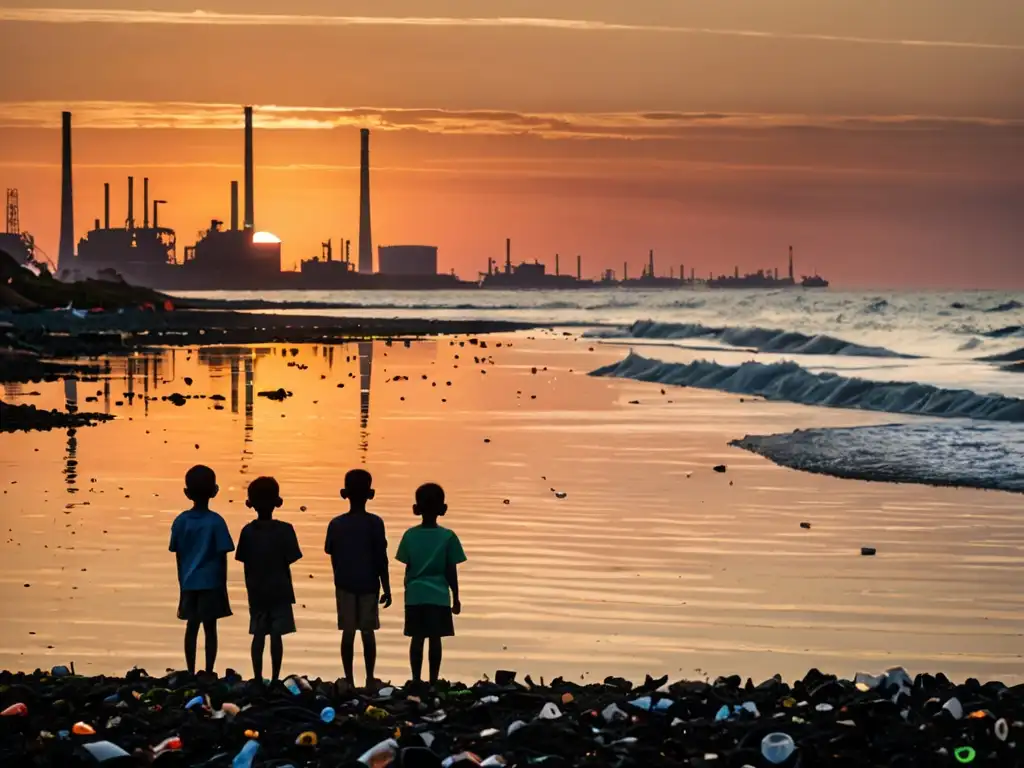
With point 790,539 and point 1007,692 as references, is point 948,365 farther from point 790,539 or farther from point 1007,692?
point 1007,692

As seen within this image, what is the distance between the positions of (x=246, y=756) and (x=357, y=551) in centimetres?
270

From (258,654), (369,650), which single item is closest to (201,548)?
(258,654)

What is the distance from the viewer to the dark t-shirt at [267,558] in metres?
12.2

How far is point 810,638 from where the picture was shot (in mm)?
14062

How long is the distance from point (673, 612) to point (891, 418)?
24.7 meters

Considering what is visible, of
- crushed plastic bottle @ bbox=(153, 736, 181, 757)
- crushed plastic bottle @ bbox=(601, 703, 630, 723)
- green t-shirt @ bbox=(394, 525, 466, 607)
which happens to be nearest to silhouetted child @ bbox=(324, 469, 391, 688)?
green t-shirt @ bbox=(394, 525, 466, 607)

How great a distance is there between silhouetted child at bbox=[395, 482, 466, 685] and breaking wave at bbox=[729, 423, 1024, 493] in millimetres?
13985

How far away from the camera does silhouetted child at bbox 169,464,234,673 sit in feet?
40.4

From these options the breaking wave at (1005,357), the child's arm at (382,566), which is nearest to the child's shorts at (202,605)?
the child's arm at (382,566)

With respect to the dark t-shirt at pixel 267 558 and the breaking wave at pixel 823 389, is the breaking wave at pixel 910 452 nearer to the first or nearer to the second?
the breaking wave at pixel 823 389

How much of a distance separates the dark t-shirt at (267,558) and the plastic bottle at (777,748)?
3873 mm

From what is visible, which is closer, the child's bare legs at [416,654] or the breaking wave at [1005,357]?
the child's bare legs at [416,654]

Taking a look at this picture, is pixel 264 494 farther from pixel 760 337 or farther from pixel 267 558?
pixel 760 337

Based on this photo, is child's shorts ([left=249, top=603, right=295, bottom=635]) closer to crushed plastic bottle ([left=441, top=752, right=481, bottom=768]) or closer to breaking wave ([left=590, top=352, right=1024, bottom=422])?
crushed plastic bottle ([left=441, top=752, right=481, bottom=768])
